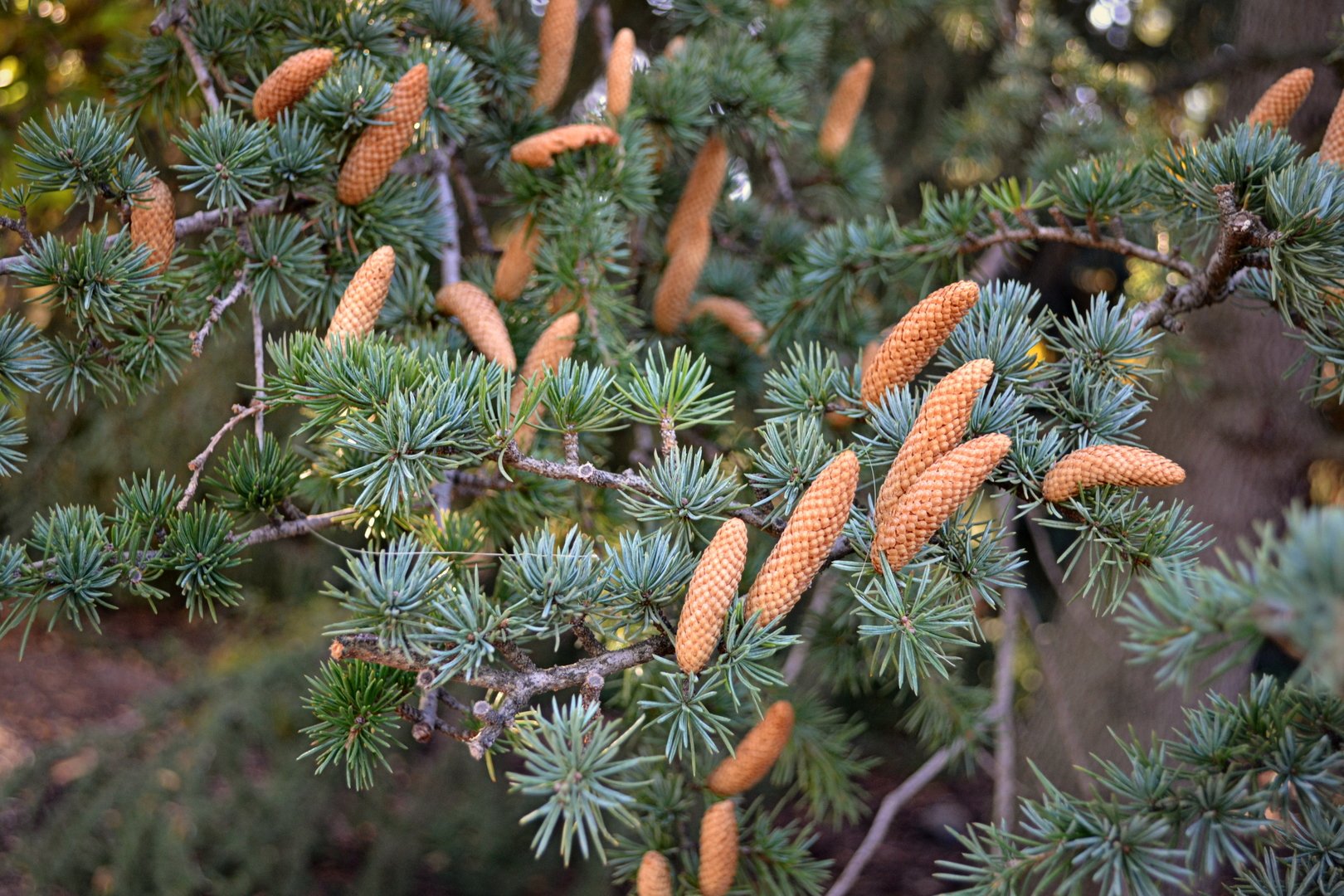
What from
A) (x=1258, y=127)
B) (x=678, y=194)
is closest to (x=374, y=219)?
(x=678, y=194)

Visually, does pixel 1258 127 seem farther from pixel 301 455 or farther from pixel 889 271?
pixel 301 455

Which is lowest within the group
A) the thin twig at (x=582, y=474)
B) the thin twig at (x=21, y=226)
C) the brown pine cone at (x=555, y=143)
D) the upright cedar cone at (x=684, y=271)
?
the upright cedar cone at (x=684, y=271)

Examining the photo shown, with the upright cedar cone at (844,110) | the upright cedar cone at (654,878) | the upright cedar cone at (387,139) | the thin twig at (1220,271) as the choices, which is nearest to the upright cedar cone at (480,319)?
the upright cedar cone at (387,139)

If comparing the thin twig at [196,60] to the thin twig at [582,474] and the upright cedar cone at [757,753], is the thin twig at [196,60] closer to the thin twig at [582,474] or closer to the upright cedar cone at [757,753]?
the thin twig at [582,474]

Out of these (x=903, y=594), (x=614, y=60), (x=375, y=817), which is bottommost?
(x=375, y=817)

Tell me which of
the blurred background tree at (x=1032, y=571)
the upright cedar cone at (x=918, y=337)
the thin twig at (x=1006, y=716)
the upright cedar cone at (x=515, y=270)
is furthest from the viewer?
the blurred background tree at (x=1032, y=571)

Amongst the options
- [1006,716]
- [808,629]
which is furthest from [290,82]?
[1006,716]
